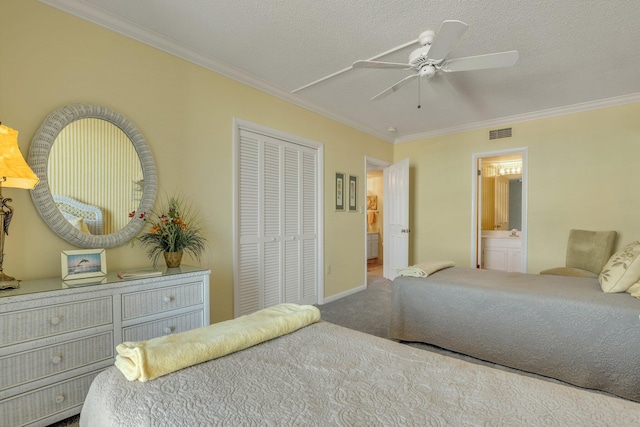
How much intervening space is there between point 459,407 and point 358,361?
39cm

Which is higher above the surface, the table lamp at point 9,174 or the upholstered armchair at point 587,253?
the table lamp at point 9,174

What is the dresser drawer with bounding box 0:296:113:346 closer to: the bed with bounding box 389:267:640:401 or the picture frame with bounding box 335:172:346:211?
the bed with bounding box 389:267:640:401

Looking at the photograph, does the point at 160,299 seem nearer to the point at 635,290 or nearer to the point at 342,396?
the point at 342,396

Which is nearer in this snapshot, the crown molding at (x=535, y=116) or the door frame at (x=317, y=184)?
the door frame at (x=317, y=184)

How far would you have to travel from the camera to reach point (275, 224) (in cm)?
353

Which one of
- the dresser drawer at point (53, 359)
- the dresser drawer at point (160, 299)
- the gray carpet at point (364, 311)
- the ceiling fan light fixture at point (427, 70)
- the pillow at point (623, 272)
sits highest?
the ceiling fan light fixture at point (427, 70)

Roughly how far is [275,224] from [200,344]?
240cm

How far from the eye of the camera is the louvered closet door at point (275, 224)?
320 cm

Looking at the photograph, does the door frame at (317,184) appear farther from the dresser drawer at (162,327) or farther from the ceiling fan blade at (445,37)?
the ceiling fan blade at (445,37)

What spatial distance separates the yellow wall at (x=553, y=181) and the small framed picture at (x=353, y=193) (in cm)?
139

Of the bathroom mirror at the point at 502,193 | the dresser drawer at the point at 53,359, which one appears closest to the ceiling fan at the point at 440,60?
the dresser drawer at the point at 53,359

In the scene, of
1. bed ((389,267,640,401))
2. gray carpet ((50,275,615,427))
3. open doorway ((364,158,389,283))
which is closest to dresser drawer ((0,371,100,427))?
gray carpet ((50,275,615,427))

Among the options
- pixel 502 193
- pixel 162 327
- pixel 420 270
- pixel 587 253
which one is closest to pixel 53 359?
pixel 162 327

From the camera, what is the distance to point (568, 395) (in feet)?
3.09
